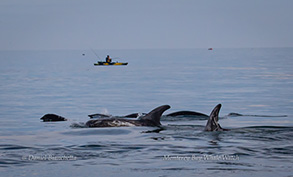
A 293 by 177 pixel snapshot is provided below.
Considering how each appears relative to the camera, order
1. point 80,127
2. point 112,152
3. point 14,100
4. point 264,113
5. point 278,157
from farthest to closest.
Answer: point 14,100, point 264,113, point 80,127, point 112,152, point 278,157

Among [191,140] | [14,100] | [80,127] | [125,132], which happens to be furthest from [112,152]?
[14,100]

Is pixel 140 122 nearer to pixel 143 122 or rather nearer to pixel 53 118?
pixel 143 122

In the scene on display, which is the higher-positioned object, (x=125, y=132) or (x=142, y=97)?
(x=142, y=97)

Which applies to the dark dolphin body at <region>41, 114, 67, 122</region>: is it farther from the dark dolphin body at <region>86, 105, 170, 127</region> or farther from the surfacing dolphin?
the dark dolphin body at <region>86, 105, 170, 127</region>

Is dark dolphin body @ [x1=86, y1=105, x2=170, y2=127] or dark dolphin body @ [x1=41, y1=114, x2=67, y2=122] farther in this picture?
dark dolphin body @ [x1=41, y1=114, x2=67, y2=122]

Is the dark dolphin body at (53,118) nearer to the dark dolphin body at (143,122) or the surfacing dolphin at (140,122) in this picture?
the surfacing dolphin at (140,122)

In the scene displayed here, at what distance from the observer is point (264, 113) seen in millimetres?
30000

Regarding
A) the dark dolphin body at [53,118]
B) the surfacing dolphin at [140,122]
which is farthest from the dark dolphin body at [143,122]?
the dark dolphin body at [53,118]

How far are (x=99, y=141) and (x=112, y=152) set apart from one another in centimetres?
222

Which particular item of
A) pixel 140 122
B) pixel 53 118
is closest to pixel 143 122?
pixel 140 122

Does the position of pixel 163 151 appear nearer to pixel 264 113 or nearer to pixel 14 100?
pixel 264 113

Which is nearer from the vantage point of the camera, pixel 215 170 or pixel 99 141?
pixel 215 170

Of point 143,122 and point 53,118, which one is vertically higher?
point 53,118

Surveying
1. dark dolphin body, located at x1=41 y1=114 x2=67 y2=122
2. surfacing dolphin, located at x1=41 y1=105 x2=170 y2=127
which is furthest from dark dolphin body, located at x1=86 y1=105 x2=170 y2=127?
dark dolphin body, located at x1=41 y1=114 x2=67 y2=122
